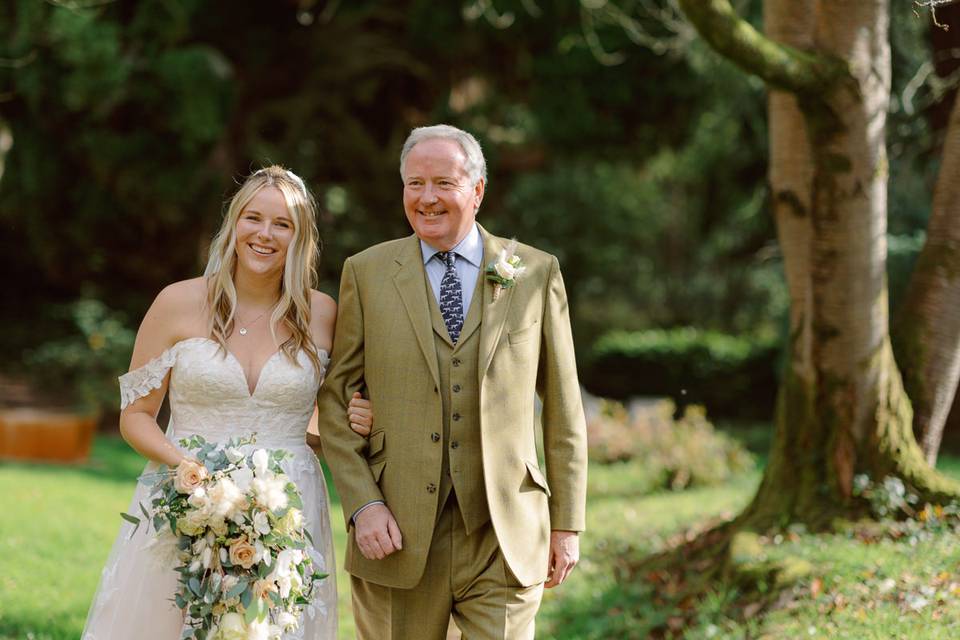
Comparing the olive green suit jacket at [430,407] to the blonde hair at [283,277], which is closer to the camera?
the olive green suit jacket at [430,407]

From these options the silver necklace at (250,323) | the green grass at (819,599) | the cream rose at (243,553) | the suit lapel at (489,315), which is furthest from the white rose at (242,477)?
the green grass at (819,599)

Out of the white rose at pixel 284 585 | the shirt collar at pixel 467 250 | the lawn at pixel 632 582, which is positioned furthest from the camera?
the lawn at pixel 632 582

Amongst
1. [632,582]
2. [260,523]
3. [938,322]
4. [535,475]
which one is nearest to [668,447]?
[632,582]

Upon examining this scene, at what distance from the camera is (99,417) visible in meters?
14.3

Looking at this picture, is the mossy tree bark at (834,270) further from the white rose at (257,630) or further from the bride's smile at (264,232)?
the white rose at (257,630)

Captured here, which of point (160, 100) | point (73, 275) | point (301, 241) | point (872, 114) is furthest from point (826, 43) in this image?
point (73, 275)

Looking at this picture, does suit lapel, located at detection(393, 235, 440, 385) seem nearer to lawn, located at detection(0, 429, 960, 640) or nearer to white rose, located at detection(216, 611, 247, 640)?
white rose, located at detection(216, 611, 247, 640)

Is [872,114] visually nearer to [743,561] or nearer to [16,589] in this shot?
[743,561]

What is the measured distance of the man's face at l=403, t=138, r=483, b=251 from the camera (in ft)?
11.2

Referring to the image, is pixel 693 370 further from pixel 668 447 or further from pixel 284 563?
pixel 284 563

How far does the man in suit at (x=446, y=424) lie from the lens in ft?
11.1

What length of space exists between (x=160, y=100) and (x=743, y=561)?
875 cm

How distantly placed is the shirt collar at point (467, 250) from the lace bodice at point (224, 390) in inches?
20.7

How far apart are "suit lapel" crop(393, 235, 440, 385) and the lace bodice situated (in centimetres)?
45
